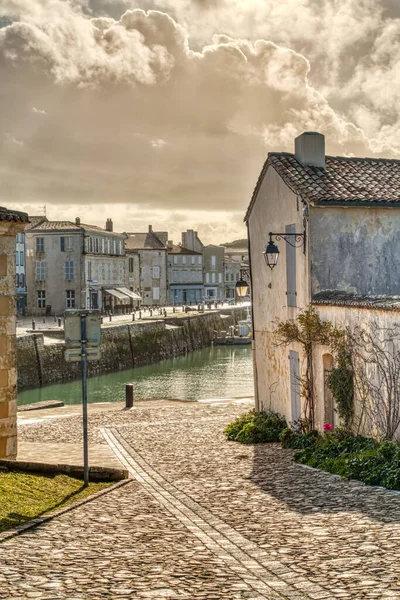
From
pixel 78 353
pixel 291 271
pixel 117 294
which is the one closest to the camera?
pixel 78 353

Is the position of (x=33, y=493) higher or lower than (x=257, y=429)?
higher

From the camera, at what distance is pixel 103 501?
1048cm

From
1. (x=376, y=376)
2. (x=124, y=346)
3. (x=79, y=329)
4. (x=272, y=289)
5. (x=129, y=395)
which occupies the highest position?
(x=272, y=289)

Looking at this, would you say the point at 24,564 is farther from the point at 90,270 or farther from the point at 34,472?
the point at 90,270

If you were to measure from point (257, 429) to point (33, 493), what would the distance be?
8.61 m

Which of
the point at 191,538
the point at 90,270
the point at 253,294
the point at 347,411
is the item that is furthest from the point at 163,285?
the point at 191,538

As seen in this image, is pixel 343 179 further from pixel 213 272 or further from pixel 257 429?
pixel 213 272

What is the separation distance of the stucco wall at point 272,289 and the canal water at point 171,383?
12.8m

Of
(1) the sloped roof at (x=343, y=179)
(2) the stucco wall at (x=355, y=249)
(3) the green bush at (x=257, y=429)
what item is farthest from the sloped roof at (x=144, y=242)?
(2) the stucco wall at (x=355, y=249)

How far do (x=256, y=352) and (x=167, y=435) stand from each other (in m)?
4.29

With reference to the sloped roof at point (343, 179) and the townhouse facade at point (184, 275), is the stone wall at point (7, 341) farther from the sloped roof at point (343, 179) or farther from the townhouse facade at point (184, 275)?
the townhouse facade at point (184, 275)

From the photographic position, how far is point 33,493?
414 inches

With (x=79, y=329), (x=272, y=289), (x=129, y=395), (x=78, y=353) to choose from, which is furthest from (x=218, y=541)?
(x=129, y=395)

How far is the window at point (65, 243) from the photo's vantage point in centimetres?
7475
